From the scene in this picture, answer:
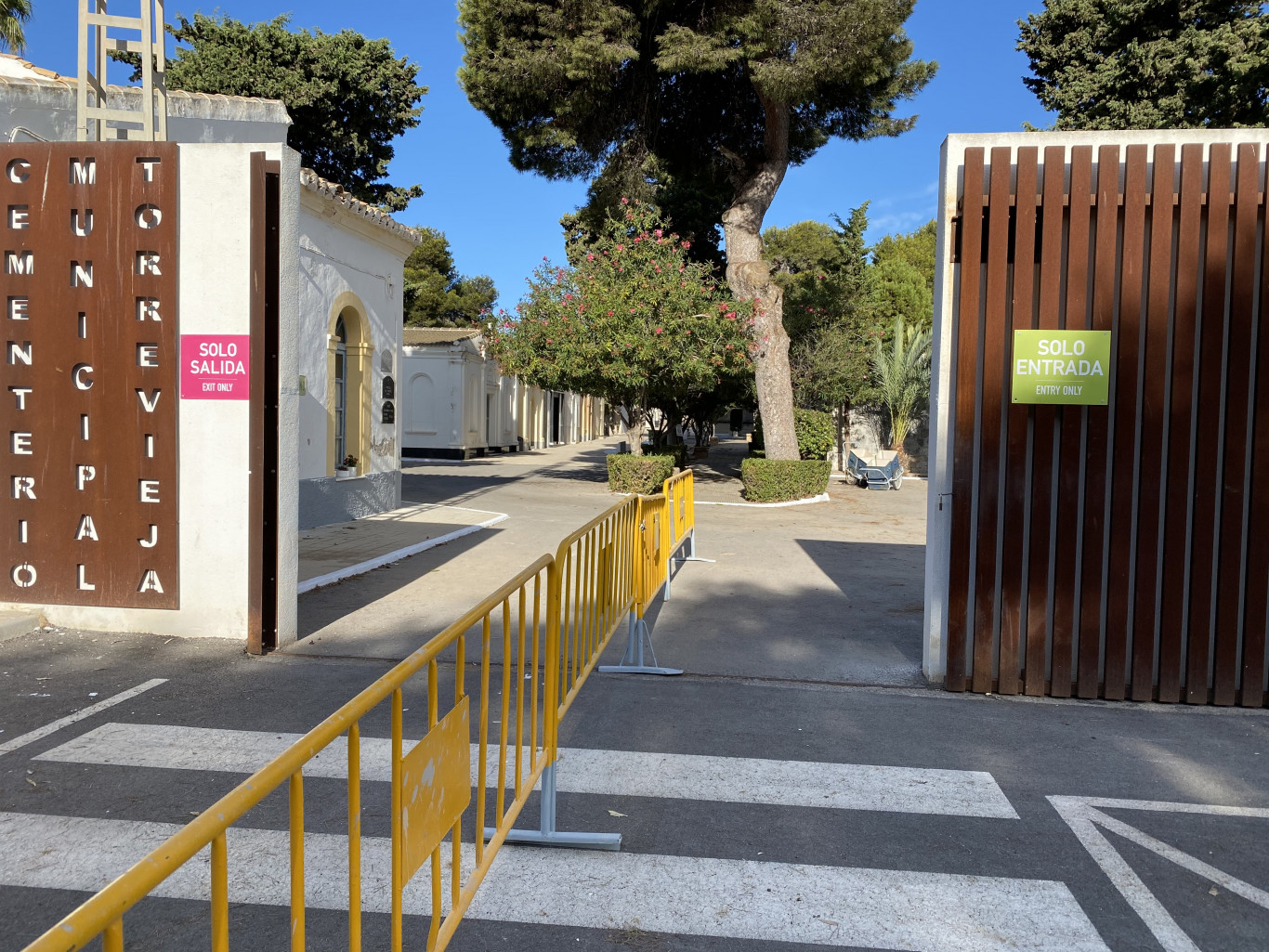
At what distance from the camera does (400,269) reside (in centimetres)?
1652

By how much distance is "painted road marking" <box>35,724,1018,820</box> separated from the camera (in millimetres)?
4273

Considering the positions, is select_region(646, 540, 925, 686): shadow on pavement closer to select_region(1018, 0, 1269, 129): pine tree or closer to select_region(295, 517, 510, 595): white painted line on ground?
select_region(295, 517, 510, 595): white painted line on ground

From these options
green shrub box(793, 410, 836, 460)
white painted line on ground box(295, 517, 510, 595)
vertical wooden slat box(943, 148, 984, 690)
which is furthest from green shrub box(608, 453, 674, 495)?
vertical wooden slat box(943, 148, 984, 690)

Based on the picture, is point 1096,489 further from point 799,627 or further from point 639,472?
point 639,472

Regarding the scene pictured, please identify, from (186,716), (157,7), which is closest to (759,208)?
(157,7)

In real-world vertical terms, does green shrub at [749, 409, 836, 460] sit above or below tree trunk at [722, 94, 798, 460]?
below

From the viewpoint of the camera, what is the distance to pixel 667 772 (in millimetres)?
4570

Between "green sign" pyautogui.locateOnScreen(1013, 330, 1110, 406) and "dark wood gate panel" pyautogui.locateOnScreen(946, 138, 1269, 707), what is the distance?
3.8 inches

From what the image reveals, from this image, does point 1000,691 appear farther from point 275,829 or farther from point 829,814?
point 275,829

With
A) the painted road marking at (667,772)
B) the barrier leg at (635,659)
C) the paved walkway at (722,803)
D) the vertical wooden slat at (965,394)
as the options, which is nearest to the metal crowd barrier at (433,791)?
the paved walkway at (722,803)

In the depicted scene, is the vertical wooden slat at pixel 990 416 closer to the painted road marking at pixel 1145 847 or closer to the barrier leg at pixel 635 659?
the painted road marking at pixel 1145 847

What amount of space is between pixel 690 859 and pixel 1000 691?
3215 millimetres

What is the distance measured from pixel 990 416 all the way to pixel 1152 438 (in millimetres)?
967

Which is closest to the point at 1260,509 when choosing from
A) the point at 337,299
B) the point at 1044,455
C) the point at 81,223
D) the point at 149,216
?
the point at 1044,455
